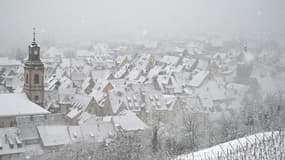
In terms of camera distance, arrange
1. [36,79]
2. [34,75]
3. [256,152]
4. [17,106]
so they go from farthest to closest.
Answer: [36,79], [34,75], [17,106], [256,152]

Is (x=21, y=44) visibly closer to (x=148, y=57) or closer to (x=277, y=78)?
(x=148, y=57)

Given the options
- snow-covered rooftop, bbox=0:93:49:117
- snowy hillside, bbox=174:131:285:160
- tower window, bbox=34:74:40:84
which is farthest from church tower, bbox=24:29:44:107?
snowy hillside, bbox=174:131:285:160

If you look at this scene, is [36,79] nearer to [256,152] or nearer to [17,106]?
[17,106]

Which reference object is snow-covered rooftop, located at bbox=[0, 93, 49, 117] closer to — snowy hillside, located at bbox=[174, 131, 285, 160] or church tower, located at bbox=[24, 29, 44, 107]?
church tower, located at bbox=[24, 29, 44, 107]

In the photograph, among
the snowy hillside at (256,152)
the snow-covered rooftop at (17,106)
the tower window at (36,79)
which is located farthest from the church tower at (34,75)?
the snowy hillside at (256,152)

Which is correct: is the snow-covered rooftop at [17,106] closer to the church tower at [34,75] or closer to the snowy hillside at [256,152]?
the church tower at [34,75]

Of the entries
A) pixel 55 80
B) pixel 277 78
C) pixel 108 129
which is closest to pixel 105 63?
pixel 55 80

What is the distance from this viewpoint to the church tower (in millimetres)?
30972

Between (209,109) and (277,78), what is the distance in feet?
48.2

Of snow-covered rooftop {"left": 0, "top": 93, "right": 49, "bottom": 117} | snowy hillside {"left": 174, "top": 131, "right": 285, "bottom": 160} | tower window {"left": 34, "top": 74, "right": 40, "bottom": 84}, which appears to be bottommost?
snow-covered rooftop {"left": 0, "top": 93, "right": 49, "bottom": 117}

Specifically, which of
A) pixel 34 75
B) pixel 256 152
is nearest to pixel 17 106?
pixel 34 75

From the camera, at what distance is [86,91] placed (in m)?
47.0

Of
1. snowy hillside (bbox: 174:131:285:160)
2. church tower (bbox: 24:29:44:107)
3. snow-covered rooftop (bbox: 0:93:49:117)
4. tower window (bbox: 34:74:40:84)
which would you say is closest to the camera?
snowy hillside (bbox: 174:131:285:160)

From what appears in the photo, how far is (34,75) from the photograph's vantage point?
3112 cm
